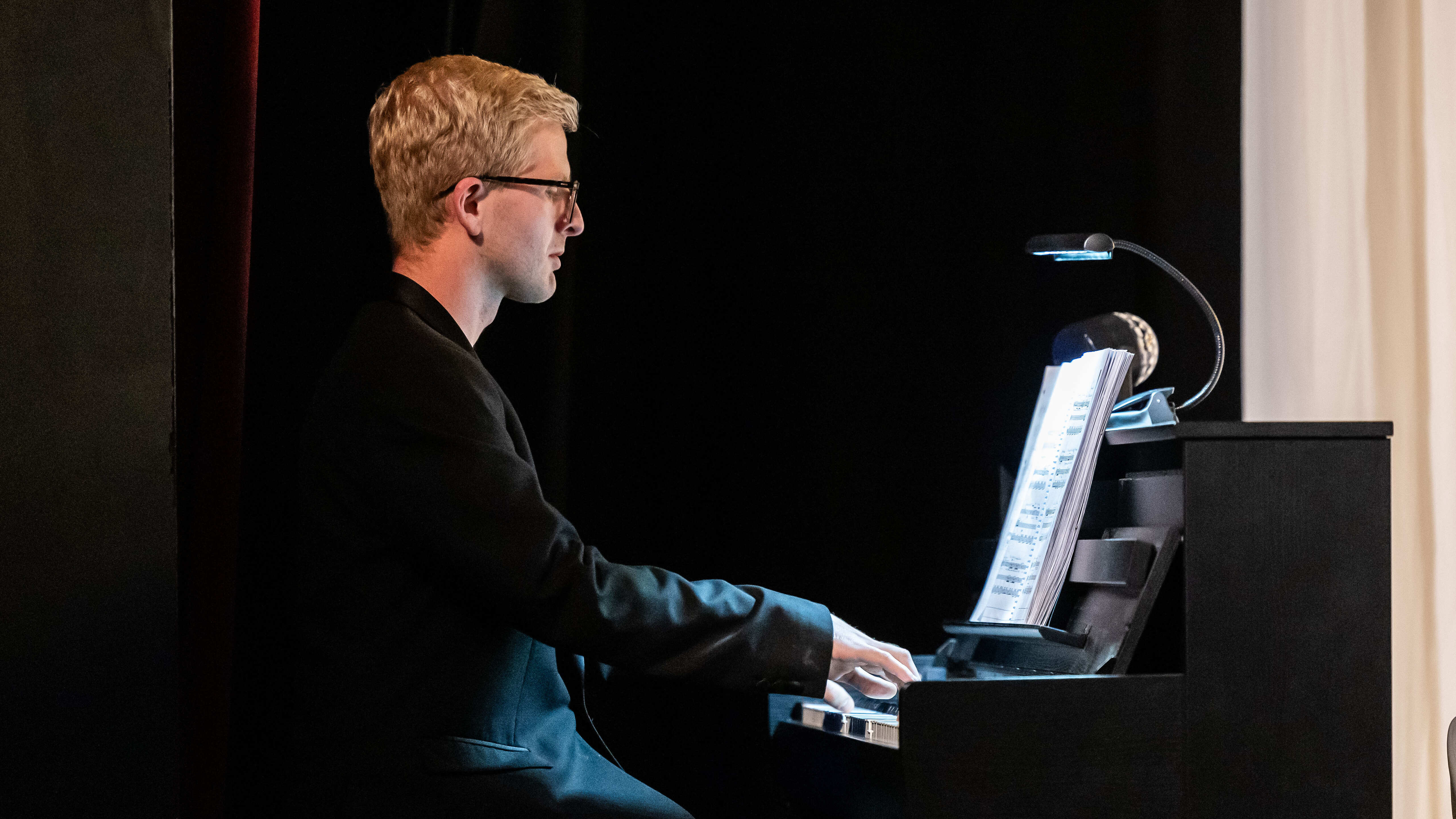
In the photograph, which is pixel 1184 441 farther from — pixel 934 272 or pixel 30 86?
pixel 30 86

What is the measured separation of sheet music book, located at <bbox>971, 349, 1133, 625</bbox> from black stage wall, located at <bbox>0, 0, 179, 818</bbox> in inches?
39.6

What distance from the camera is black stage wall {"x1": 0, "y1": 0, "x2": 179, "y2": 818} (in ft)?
4.24

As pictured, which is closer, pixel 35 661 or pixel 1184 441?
pixel 35 661

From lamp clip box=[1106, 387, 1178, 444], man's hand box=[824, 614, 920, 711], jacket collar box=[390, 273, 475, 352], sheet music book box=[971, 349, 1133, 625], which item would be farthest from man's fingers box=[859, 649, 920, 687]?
jacket collar box=[390, 273, 475, 352]

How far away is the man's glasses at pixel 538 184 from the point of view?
152cm

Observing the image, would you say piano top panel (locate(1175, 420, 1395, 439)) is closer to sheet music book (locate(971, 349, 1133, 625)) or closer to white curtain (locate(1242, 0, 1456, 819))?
sheet music book (locate(971, 349, 1133, 625))

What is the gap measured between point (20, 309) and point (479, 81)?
580mm

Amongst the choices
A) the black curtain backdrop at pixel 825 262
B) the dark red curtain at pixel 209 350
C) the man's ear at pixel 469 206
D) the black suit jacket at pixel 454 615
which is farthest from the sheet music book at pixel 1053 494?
the dark red curtain at pixel 209 350

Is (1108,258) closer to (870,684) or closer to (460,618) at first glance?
(870,684)

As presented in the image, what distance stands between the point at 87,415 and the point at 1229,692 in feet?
4.19

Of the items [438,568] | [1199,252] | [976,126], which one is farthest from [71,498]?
[1199,252]

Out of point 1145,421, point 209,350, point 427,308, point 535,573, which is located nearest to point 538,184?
point 427,308

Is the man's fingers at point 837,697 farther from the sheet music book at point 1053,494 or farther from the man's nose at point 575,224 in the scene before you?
the man's nose at point 575,224

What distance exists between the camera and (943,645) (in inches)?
76.2
